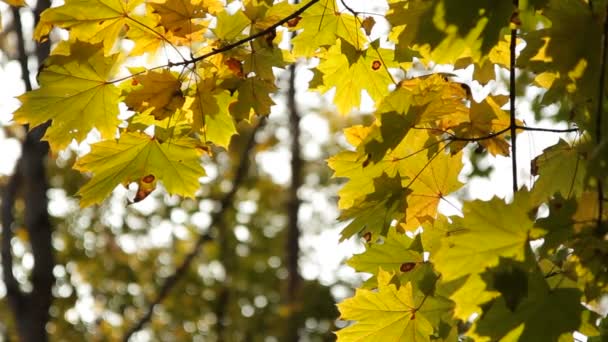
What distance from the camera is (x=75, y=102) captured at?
1.83 m

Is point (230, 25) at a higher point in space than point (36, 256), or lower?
higher

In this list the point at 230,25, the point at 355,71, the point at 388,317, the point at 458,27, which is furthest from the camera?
the point at 355,71

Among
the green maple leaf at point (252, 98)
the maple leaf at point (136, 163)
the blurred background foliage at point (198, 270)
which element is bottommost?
the blurred background foliage at point (198, 270)

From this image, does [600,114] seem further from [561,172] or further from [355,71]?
[355,71]

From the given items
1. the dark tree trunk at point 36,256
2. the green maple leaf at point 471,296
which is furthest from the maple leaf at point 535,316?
the dark tree trunk at point 36,256

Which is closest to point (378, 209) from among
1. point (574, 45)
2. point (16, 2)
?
point (574, 45)

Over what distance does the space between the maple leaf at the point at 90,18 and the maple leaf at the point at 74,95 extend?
3cm

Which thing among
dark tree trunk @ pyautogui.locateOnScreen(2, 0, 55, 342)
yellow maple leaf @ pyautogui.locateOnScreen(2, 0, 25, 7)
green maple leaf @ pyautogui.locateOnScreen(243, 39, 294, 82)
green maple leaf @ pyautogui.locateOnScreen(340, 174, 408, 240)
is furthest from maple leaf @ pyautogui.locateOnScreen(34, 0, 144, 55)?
dark tree trunk @ pyautogui.locateOnScreen(2, 0, 55, 342)

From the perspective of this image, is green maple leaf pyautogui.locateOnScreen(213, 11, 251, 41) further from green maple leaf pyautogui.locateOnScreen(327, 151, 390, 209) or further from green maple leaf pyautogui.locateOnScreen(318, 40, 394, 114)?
green maple leaf pyautogui.locateOnScreen(327, 151, 390, 209)

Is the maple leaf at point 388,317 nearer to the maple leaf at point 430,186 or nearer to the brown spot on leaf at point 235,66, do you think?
the maple leaf at point 430,186

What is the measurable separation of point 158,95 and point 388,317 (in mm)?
702

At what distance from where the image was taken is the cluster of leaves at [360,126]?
153cm

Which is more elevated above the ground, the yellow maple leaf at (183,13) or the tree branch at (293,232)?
the yellow maple leaf at (183,13)

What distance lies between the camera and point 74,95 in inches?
71.9
